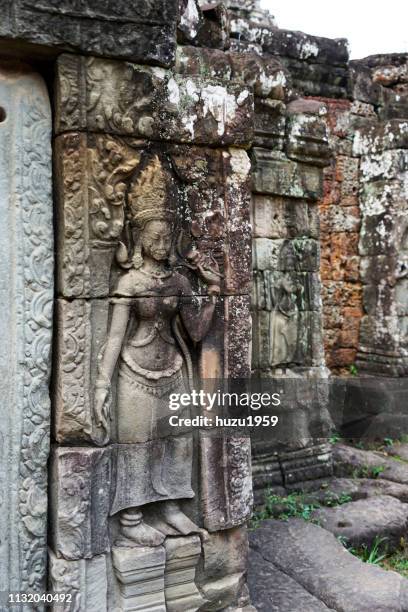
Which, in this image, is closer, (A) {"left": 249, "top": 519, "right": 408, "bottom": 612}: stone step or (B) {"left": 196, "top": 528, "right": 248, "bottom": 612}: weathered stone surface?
(B) {"left": 196, "top": 528, "right": 248, "bottom": 612}: weathered stone surface

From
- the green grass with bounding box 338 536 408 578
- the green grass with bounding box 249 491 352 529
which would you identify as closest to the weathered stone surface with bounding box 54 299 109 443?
the green grass with bounding box 249 491 352 529

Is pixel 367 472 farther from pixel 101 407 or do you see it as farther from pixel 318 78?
pixel 318 78

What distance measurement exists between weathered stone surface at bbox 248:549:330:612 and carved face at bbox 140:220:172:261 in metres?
2.02

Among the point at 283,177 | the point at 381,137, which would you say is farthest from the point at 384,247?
the point at 283,177

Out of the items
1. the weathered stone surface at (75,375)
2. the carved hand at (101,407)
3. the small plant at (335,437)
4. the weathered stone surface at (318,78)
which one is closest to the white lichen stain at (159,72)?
the weathered stone surface at (75,375)

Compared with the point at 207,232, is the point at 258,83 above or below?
above

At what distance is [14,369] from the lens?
268 centimetres

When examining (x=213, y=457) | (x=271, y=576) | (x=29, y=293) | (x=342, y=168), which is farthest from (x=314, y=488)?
(x=342, y=168)

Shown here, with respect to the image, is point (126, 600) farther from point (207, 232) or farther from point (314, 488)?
point (314, 488)

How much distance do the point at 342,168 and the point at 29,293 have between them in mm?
7213

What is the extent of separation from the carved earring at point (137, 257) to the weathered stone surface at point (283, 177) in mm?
2987

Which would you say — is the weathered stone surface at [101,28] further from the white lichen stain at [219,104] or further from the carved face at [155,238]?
the carved face at [155,238]

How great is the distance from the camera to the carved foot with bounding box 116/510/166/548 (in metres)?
2.84

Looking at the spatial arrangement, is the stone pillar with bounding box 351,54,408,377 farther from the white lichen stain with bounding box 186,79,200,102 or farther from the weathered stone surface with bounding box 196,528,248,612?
the white lichen stain with bounding box 186,79,200,102
